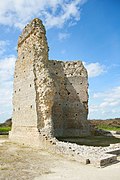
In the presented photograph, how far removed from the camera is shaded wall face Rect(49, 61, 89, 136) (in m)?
24.9

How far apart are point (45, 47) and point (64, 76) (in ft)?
24.0

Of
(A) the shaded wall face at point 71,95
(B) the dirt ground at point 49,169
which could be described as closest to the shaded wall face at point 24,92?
(A) the shaded wall face at point 71,95

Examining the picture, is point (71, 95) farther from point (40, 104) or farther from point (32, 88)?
point (40, 104)

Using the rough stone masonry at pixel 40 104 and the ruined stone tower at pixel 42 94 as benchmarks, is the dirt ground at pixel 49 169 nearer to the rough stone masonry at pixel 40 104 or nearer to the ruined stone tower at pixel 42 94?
the rough stone masonry at pixel 40 104

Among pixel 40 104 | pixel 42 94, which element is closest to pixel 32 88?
pixel 42 94

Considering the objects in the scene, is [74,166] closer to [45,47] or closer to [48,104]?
[48,104]

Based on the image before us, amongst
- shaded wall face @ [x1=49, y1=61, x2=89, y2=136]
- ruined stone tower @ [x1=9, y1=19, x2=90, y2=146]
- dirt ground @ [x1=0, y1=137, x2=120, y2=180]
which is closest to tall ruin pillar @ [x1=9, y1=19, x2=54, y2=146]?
ruined stone tower @ [x1=9, y1=19, x2=90, y2=146]

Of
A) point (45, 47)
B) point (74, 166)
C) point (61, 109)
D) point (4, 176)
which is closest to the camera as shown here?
point (4, 176)

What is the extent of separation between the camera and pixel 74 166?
36.1 feet

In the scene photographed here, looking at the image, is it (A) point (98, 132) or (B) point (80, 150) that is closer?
(B) point (80, 150)

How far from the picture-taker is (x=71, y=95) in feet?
83.6

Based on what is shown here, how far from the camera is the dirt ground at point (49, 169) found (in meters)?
9.26

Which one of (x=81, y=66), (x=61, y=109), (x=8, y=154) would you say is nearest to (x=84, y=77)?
(x=81, y=66)

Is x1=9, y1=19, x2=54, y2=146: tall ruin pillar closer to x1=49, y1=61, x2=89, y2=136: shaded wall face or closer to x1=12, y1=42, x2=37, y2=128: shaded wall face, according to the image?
x1=12, y1=42, x2=37, y2=128: shaded wall face
